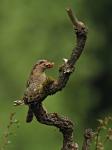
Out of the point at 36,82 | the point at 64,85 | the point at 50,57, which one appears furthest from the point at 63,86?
the point at 50,57

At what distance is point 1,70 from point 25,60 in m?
0.48

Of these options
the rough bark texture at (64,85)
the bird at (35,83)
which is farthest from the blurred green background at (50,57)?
the bird at (35,83)

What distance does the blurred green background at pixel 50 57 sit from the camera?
50.2 ft

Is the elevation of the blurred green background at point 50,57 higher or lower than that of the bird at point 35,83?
higher

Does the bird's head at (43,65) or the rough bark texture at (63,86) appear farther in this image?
the bird's head at (43,65)

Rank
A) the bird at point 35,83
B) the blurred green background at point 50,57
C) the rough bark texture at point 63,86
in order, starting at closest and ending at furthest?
the rough bark texture at point 63,86 < the bird at point 35,83 < the blurred green background at point 50,57

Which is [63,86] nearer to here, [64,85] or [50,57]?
[64,85]

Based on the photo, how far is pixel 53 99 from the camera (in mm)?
15352

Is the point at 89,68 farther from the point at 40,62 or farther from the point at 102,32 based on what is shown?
the point at 40,62

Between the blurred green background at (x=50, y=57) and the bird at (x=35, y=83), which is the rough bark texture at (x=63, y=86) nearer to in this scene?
the bird at (x=35, y=83)

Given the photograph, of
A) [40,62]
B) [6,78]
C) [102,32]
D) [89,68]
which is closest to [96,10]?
[102,32]

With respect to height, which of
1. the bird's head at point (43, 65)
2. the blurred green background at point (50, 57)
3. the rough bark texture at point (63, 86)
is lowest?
the rough bark texture at point (63, 86)

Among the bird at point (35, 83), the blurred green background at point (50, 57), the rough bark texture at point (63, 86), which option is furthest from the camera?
the blurred green background at point (50, 57)

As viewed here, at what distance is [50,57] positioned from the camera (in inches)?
626
